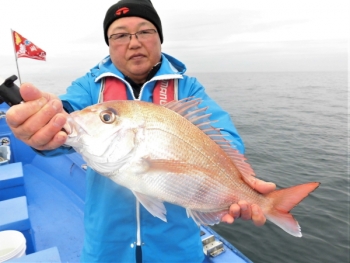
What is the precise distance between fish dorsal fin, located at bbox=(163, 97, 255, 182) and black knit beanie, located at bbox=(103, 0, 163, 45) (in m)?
1.12

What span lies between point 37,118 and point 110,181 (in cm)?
94

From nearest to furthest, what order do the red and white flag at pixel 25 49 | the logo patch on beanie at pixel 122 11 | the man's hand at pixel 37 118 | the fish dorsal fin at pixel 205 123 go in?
the man's hand at pixel 37 118, the fish dorsal fin at pixel 205 123, the logo patch on beanie at pixel 122 11, the red and white flag at pixel 25 49

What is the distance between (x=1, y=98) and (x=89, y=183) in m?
1.01

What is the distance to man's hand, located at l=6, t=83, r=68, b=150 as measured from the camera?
4.34 feet

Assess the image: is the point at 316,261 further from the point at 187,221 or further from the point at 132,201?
the point at 132,201

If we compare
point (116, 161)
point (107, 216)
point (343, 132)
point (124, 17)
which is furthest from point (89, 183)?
point (343, 132)

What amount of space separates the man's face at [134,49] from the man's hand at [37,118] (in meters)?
1.14

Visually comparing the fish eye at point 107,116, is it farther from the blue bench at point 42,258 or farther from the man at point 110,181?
the blue bench at point 42,258

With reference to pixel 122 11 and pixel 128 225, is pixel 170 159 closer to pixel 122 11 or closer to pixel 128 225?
pixel 128 225

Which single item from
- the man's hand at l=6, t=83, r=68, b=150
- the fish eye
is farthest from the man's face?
the man's hand at l=6, t=83, r=68, b=150

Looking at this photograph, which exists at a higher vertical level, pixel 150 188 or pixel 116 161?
pixel 116 161

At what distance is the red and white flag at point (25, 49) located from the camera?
31.5ft

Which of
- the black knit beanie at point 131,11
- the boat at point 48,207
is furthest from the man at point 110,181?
the boat at point 48,207

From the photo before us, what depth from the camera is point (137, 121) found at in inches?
68.0
